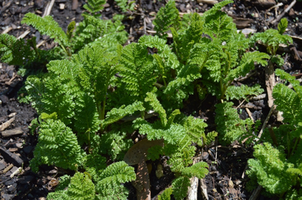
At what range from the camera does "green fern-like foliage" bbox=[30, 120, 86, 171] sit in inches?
118

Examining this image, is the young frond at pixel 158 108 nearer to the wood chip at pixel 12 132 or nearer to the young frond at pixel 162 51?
the young frond at pixel 162 51

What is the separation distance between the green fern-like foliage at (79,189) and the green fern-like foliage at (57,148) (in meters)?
0.30

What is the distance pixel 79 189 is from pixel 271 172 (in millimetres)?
1756

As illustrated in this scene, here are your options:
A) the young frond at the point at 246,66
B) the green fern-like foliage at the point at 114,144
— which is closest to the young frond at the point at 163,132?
the green fern-like foliage at the point at 114,144

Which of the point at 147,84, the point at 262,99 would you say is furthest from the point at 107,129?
the point at 262,99

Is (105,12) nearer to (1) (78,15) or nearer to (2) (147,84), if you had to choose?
(1) (78,15)

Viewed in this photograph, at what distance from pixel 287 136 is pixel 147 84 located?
1556 mm

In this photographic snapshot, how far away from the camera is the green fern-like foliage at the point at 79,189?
289cm

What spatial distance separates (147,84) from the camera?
356 centimetres

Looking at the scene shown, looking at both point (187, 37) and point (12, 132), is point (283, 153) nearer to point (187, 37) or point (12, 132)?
point (187, 37)

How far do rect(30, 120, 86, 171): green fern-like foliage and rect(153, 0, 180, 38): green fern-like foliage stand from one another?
1.79 meters

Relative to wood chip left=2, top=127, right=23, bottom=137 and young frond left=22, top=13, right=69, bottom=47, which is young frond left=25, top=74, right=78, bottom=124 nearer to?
wood chip left=2, top=127, right=23, bottom=137

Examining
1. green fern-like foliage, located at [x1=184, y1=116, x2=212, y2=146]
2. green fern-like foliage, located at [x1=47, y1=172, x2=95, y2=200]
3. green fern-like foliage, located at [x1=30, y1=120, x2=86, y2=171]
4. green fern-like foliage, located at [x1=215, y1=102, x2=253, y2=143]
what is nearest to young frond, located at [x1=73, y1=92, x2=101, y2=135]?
green fern-like foliage, located at [x1=30, y1=120, x2=86, y2=171]

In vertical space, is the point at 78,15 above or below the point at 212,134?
above
